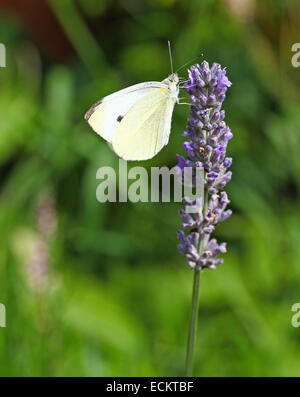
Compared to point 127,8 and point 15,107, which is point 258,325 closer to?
point 15,107

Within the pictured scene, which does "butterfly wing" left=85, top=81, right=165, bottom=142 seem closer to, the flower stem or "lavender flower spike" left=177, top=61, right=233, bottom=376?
"lavender flower spike" left=177, top=61, right=233, bottom=376

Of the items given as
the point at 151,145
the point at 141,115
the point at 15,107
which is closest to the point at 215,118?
the point at 151,145

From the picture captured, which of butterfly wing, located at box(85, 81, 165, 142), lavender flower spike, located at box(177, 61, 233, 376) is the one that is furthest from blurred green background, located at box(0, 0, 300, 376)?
lavender flower spike, located at box(177, 61, 233, 376)

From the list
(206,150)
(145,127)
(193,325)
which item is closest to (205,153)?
(206,150)

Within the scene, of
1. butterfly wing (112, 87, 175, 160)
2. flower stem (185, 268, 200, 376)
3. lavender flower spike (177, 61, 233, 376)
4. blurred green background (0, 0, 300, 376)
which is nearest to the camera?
flower stem (185, 268, 200, 376)

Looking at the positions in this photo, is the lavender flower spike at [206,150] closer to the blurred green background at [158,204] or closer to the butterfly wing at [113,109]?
the butterfly wing at [113,109]

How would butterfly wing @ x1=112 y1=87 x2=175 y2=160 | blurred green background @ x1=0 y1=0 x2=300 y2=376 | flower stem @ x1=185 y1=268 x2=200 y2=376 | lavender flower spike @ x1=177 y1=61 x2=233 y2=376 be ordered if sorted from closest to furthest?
flower stem @ x1=185 y1=268 x2=200 y2=376, lavender flower spike @ x1=177 y1=61 x2=233 y2=376, butterfly wing @ x1=112 y1=87 x2=175 y2=160, blurred green background @ x1=0 y1=0 x2=300 y2=376
